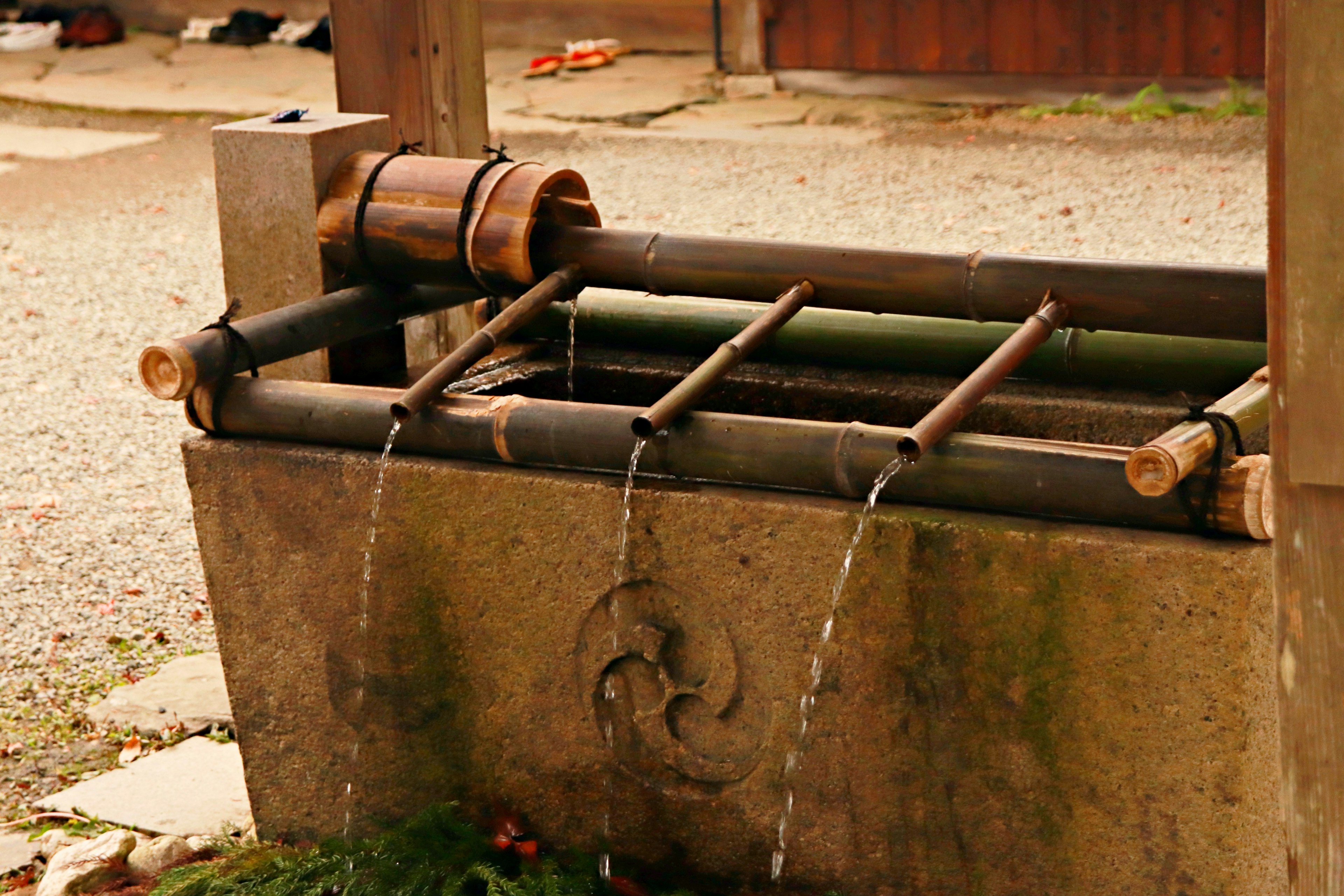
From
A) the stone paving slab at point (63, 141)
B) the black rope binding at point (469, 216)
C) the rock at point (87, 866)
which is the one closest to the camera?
the black rope binding at point (469, 216)

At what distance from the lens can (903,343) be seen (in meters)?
3.09

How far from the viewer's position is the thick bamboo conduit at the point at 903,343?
9.35 feet

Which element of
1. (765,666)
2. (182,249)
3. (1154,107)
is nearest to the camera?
(765,666)

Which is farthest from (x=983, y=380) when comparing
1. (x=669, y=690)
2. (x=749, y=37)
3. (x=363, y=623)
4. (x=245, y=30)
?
(x=245, y=30)

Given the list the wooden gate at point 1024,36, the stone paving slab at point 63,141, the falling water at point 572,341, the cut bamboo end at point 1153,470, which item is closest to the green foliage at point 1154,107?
the wooden gate at point 1024,36

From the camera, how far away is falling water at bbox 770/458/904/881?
7.91 feet

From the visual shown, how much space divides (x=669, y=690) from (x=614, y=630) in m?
0.14

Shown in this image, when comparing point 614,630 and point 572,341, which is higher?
point 572,341

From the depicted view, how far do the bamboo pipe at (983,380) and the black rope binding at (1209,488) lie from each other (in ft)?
1.06

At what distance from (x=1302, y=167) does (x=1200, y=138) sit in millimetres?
7769

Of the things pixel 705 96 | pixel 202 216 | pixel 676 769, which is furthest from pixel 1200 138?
pixel 676 769

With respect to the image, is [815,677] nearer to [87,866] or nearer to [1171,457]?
[1171,457]

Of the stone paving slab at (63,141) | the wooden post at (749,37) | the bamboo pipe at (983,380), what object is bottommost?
the bamboo pipe at (983,380)

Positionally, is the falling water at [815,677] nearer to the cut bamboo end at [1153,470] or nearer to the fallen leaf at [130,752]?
the cut bamboo end at [1153,470]
